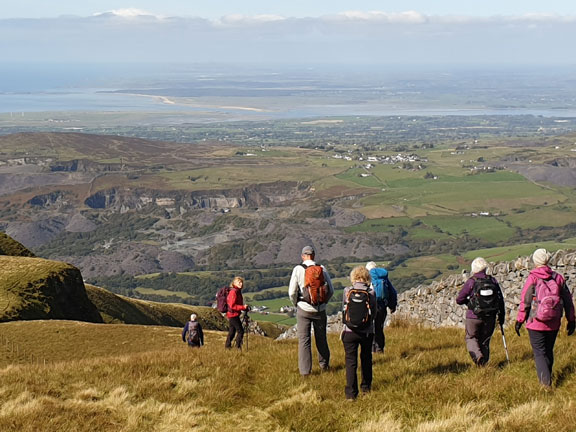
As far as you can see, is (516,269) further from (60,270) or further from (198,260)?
(198,260)

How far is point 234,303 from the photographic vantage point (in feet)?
56.4

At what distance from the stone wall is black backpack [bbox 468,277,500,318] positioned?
864 centimetres

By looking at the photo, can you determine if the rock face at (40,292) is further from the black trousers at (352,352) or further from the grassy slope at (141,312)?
the black trousers at (352,352)

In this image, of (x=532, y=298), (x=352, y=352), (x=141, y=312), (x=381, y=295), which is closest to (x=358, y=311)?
(x=352, y=352)

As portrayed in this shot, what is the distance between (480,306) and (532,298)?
151 centimetres

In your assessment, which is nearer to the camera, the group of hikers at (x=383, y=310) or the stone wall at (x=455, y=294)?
the group of hikers at (x=383, y=310)

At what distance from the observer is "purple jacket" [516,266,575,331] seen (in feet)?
34.0

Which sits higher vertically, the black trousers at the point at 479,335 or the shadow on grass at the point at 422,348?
the black trousers at the point at 479,335

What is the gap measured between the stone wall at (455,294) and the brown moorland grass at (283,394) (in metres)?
6.64

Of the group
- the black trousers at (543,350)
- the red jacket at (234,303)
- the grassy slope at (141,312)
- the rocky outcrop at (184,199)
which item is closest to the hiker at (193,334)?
the red jacket at (234,303)

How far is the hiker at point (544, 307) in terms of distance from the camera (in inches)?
406

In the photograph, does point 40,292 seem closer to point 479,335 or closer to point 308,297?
point 308,297

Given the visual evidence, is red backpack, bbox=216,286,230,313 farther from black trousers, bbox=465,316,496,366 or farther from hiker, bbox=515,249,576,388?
hiker, bbox=515,249,576,388

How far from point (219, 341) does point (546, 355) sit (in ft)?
61.0
